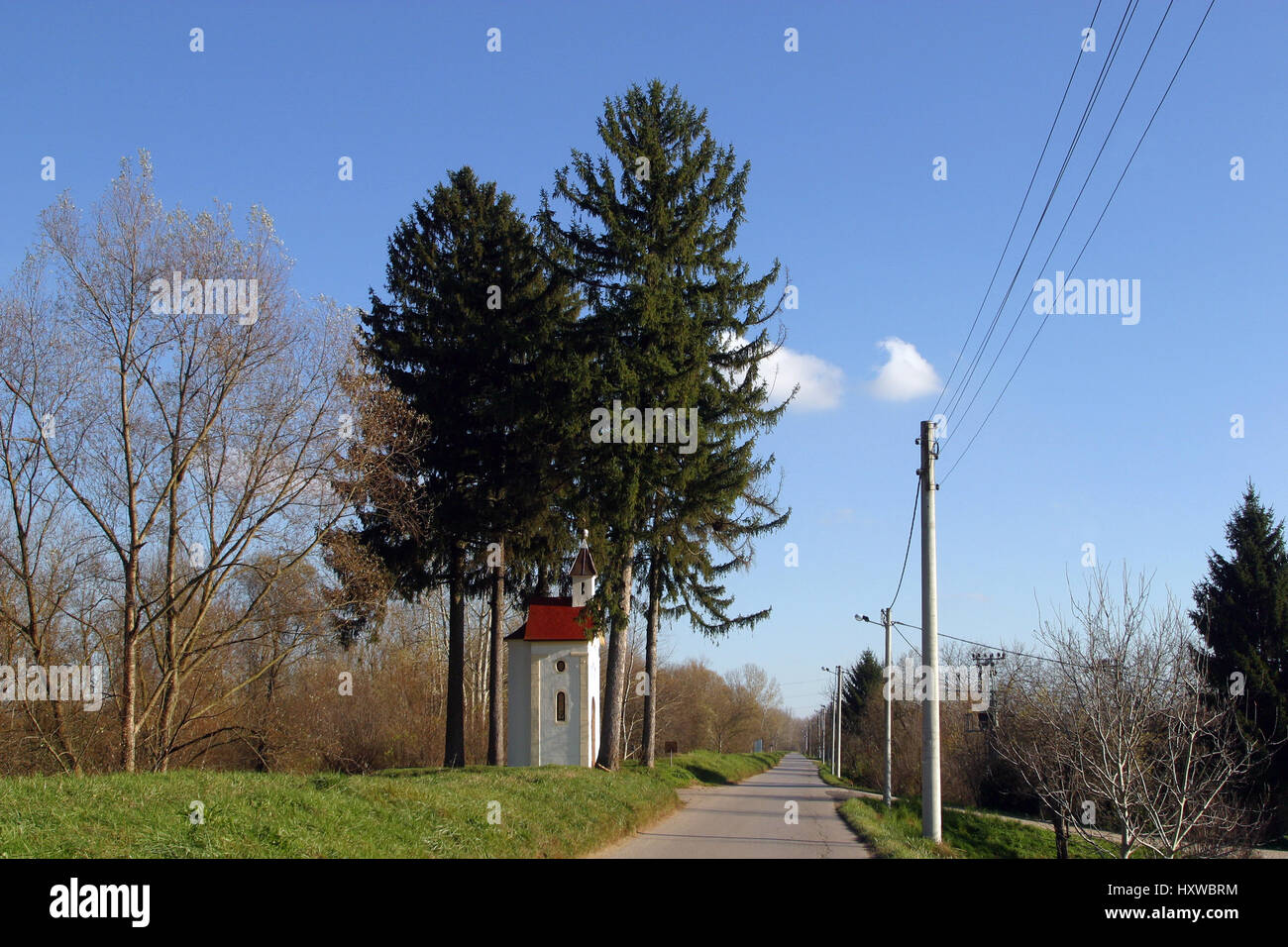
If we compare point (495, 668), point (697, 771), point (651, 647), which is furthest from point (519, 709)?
point (697, 771)

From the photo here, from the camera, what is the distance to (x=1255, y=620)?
3441 centimetres

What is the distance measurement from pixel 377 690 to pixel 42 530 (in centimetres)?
2275

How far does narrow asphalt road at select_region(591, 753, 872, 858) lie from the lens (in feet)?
47.3

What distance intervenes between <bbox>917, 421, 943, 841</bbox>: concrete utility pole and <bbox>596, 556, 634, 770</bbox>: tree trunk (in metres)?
10.3

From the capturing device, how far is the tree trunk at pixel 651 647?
27797 millimetres

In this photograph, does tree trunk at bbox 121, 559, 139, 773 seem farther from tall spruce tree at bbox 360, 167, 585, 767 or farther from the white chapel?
the white chapel

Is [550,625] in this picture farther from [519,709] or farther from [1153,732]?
[1153,732]

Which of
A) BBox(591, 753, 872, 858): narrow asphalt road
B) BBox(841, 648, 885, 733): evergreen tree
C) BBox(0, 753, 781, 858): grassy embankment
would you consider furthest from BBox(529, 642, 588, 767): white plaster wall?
BBox(841, 648, 885, 733): evergreen tree

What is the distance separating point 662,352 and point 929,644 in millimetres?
12086

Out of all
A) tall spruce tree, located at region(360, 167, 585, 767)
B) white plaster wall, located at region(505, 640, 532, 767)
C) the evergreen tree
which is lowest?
the evergreen tree

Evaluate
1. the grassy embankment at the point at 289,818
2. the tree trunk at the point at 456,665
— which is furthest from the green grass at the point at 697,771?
the grassy embankment at the point at 289,818

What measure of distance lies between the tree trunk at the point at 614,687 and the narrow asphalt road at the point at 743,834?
2539 millimetres

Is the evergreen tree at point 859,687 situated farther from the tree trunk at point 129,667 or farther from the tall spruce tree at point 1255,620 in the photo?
the tree trunk at point 129,667
